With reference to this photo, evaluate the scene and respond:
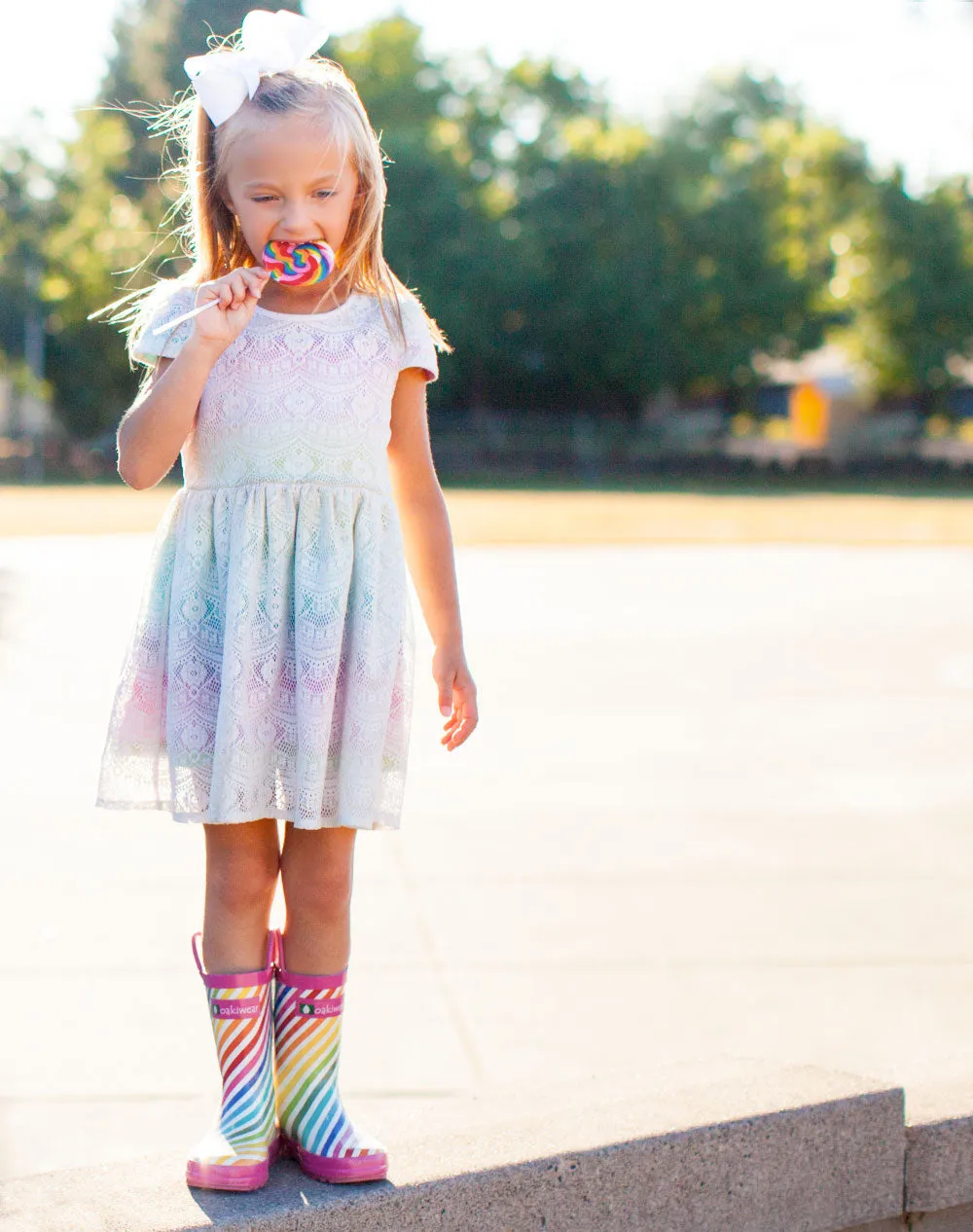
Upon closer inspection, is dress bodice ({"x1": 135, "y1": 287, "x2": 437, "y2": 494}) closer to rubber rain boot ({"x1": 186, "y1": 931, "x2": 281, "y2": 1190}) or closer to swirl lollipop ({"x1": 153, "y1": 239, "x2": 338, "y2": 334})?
swirl lollipop ({"x1": 153, "y1": 239, "x2": 338, "y2": 334})

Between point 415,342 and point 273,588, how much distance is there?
1.50ft

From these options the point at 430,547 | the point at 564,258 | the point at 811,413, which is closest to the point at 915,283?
the point at 564,258

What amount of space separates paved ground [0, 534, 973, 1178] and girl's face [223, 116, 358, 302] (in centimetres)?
141

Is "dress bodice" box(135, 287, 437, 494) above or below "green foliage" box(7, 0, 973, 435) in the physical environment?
below

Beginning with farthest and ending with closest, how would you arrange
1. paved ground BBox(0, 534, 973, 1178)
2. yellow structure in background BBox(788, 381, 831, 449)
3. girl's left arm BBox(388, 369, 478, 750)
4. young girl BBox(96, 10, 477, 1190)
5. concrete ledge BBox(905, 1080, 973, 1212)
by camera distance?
yellow structure in background BBox(788, 381, 831, 449), paved ground BBox(0, 534, 973, 1178), concrete ledge BBox(905, 1080, 973, 1212), girl's left arm BBox(388, 369, 478, 750), young girl BBox(96, 10, 477, 1190)

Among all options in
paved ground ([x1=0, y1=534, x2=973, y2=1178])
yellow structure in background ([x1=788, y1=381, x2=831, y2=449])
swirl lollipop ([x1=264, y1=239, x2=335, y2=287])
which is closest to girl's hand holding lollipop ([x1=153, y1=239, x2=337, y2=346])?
swirl lollipop ([x1=264, y1=239, x2=335, y2=287])

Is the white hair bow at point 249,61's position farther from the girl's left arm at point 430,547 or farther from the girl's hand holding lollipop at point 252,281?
the girl's left arm at point 430,547

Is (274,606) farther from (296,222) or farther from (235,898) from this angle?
(296,222)

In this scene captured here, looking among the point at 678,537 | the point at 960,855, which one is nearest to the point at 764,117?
the point at 678,537

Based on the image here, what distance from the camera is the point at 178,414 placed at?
2209 millimetres

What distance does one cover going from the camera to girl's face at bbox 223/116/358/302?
2230mm

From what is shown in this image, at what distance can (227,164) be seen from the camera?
2.27m

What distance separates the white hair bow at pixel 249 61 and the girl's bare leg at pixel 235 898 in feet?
3.41

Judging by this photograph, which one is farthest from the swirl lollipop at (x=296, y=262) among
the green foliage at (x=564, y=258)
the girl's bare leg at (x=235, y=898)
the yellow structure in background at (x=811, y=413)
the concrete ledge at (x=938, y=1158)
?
the yellow structure in background at (x=811, y=413)
